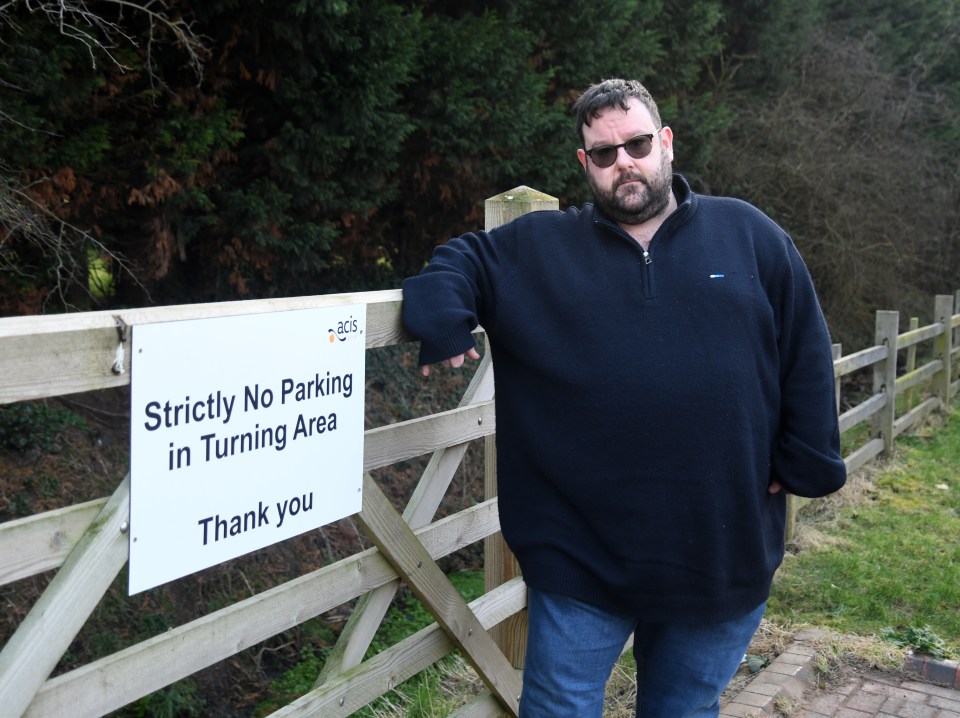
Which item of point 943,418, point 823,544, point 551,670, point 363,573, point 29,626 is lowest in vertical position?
point 943,418

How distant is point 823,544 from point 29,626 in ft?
16.3

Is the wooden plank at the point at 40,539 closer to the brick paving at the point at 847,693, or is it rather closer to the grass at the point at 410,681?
the grass at the point at 410,681

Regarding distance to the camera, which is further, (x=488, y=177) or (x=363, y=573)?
(x=488, y=177)

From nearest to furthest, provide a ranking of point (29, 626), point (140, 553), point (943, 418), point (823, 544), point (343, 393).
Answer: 1. point (29, 626)
2. point (140, 553)
3. point (343, 393)
4. point (823, 544)
5. point (943, 418)

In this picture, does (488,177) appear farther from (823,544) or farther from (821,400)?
(821,400)

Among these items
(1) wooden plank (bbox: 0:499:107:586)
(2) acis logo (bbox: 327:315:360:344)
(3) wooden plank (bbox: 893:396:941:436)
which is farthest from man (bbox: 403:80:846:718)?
(3) wooden plank (bbox: 893:396:941:436)

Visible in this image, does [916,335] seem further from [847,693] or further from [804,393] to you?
[804,393]

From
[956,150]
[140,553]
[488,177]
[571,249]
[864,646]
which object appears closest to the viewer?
[140,553]

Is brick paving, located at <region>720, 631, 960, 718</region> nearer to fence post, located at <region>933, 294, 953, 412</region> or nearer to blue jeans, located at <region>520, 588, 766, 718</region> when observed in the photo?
blue jeans, located at <region>520, 588, 766, 718</region>

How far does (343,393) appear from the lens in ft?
7.39

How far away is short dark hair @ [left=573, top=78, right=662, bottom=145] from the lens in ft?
7.94

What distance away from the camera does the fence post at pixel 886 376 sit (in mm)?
7707

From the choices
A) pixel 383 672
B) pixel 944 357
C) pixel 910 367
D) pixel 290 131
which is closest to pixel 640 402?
pixel 383 672

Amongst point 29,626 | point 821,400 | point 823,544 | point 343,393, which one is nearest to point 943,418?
point 823,544
